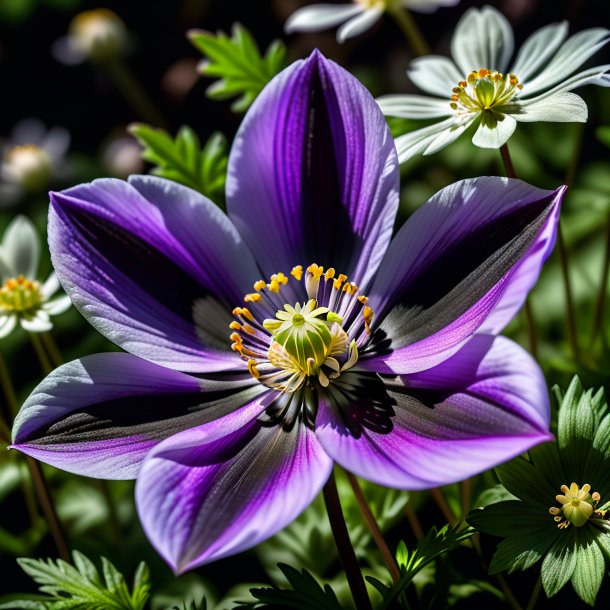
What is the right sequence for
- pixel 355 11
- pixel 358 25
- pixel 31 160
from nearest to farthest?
1. pixel 358 25
2. pixel 355 11
3. pixel 31 160

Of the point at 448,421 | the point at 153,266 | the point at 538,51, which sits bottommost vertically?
the point at 448,421

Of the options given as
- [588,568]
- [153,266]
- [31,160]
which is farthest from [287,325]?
[31,160]

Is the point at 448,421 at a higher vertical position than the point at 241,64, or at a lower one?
lower

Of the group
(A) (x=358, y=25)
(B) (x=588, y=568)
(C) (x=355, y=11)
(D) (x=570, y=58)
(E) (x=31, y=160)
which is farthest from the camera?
(E) (x=31, y=160)

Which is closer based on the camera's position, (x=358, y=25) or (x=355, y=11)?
(x=358, y=25)

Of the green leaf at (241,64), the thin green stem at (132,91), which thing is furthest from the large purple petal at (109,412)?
the thin green stem at (132,91)

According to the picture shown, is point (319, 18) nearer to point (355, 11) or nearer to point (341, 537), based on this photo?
point (355, 11)

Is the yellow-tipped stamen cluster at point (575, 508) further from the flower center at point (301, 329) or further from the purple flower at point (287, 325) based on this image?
the flower center at point (301, 329)

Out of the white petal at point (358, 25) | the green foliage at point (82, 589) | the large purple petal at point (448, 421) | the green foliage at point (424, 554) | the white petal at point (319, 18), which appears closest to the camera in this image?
the large purple petal at point (448, 421)
